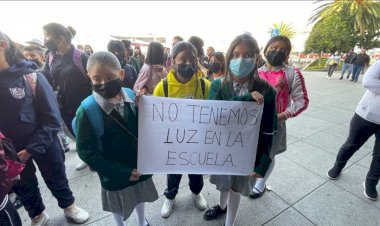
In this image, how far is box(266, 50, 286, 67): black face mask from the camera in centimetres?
204

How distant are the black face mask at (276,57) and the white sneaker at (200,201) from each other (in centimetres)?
174

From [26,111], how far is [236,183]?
1.91 metres

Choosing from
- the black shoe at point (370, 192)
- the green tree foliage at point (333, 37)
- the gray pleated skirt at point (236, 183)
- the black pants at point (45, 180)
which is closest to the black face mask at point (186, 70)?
the gray pleated skirt at point (236, 183)

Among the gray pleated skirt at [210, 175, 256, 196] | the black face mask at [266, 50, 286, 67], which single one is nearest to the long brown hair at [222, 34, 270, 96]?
the black face mask at [266, 50, 286, 67]

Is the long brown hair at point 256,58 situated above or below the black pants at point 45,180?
above

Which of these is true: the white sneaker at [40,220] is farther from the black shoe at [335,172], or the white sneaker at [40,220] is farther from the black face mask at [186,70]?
the black shoe at [335,172]

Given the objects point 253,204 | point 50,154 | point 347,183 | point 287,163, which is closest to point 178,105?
point 50,154

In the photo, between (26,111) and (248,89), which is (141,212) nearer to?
(26,111)

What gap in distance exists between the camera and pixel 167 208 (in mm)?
2316

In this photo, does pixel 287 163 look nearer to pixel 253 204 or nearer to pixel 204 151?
pixel 253 204

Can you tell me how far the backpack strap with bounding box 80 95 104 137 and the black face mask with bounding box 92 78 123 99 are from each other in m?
0.08

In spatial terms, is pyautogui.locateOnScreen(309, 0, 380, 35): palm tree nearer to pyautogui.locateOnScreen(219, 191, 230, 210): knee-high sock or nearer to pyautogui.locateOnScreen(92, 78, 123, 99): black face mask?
pyautogui.locateOnScreen(219, 191, 230, 210): knee-high sock

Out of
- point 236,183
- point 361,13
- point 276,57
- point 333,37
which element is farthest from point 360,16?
point 236,183

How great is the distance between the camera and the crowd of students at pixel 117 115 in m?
1.44
